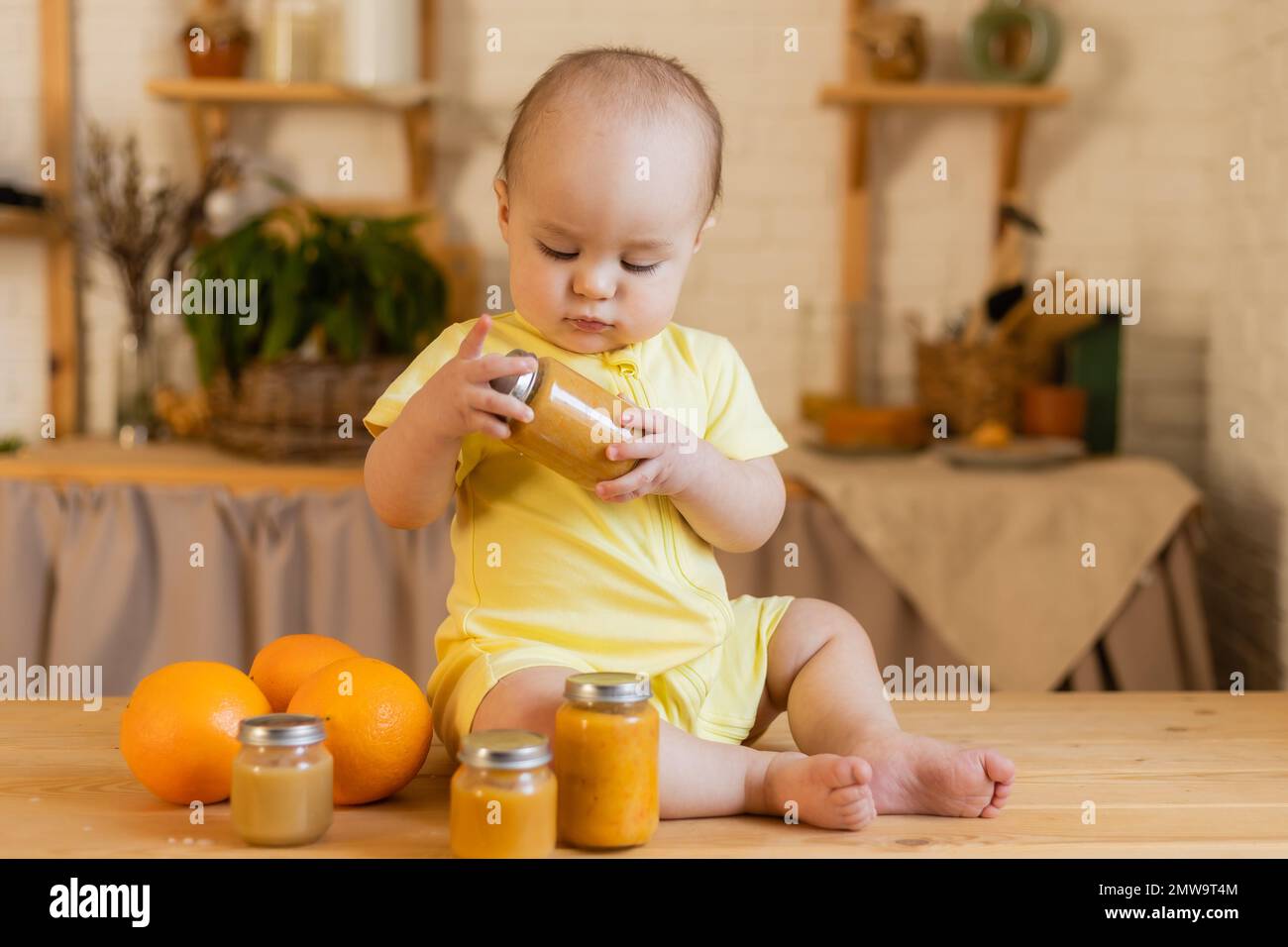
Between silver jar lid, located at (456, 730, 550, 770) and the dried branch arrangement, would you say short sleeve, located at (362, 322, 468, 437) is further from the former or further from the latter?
the dried branch arrangement

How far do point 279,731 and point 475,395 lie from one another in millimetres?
245

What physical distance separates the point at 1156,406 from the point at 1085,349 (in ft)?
1.24

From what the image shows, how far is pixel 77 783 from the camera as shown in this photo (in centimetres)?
99

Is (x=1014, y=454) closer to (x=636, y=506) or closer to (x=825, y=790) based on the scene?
(x=636, y=506)

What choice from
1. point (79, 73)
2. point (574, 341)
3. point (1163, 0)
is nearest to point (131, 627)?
point (79, 73)

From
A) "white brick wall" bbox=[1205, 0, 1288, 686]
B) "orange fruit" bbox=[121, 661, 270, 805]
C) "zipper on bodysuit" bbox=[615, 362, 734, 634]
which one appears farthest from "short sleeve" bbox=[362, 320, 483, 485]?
"white brick wall" bbox=[1205, 0, 1288, 686]

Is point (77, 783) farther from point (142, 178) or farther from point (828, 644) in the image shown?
point (142, 178)

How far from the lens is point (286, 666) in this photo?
1038 millimetres

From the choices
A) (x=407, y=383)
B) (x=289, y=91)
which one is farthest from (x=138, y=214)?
(x=407, y=383)

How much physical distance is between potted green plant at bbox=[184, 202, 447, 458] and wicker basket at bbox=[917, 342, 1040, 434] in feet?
3.14

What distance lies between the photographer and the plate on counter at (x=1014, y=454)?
2.32m

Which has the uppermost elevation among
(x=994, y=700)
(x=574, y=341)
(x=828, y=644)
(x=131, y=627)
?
(x=574, y=341)

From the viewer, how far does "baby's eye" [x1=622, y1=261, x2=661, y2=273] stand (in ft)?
3.29

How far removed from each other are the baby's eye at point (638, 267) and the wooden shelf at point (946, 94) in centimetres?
175
